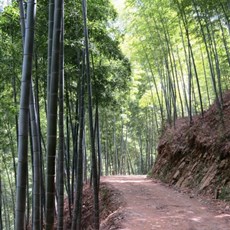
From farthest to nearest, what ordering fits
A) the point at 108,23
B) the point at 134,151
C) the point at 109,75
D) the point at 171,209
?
the point at 134,151, the point at 109,75, the point at 108,23, the point at 171,209

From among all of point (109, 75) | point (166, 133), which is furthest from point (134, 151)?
point (109, 75)

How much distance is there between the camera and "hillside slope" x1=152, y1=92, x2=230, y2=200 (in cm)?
764

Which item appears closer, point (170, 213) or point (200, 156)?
point (170, 213)

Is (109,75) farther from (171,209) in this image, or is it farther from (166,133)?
(166,133)

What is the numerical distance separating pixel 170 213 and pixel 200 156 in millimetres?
3164

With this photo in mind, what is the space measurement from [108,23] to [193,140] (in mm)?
4643

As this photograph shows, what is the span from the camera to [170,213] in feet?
20.9

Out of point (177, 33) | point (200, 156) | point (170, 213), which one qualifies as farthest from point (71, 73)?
point (177, 33)

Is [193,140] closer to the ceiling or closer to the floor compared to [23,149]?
closer to the ceiling

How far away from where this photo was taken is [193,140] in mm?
10047

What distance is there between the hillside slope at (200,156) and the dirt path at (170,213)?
574 millimetres

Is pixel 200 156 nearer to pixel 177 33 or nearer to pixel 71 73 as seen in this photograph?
pixel 71 73

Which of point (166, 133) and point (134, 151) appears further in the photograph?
point (134, 151)

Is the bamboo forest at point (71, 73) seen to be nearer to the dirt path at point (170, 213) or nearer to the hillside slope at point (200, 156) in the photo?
the hillside slope at point (200, 156)
